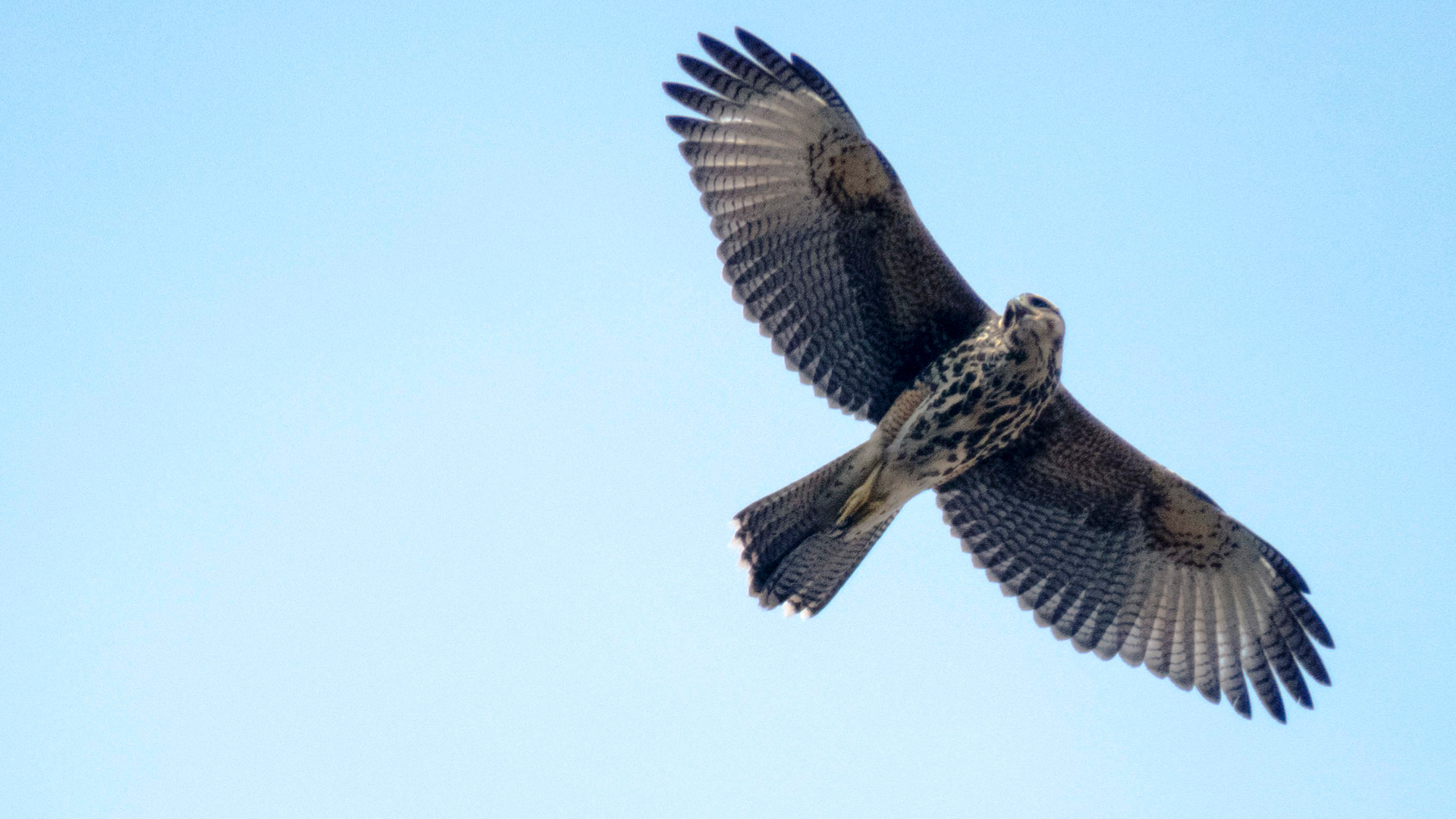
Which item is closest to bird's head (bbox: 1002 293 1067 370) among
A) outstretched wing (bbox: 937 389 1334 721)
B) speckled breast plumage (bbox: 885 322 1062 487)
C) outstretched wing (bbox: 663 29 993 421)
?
speckled breast plumage (bbox: 885 322 1062 487)

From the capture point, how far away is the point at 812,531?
32.0 ft

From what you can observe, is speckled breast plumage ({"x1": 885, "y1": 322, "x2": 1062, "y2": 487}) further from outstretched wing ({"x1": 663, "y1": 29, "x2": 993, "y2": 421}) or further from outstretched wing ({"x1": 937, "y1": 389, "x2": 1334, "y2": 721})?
outstretched wing ({"x1": 937, "y1": 389, "x2": 1334, "y2": 721})

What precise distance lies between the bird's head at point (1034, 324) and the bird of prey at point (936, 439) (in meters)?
0.01

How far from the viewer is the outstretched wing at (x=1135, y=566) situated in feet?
33.5

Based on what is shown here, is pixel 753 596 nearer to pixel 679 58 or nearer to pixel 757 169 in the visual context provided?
pixel 757 169

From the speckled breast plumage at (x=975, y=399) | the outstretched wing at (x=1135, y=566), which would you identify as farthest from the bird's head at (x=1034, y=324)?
the outstretched wing at (x=1135, y=566)

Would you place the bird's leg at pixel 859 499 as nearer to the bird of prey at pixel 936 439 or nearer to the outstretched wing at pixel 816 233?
the bird of prey at pixel 936 439

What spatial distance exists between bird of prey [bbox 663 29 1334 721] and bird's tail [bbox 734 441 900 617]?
12 mm

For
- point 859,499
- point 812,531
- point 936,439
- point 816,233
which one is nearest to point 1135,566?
point 936,439

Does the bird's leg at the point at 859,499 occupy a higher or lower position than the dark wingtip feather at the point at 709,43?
lower

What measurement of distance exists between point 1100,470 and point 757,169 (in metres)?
2.87

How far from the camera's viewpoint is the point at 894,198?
9.36m

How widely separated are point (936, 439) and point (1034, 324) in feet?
2.96

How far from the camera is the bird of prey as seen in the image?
936 cm
